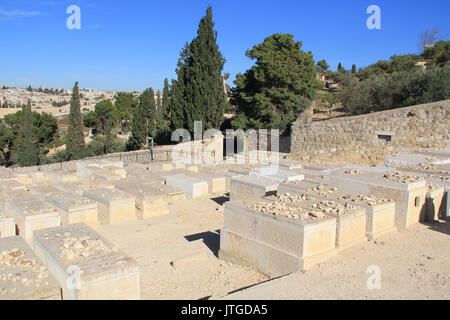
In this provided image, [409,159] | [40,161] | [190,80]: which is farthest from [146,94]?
[409,159]

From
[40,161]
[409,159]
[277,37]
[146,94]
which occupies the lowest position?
[40,161]

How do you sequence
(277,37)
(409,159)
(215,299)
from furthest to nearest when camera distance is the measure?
(277,37) < (409,159) < (215,299)

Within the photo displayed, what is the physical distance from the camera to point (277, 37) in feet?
61.3

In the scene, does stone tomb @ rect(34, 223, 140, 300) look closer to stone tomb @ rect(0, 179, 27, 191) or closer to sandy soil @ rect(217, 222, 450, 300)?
sandy soil @ rect(217, 222, 450, 300)

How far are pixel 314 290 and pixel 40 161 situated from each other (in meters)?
25.8

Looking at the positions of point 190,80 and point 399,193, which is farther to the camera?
point 190,80

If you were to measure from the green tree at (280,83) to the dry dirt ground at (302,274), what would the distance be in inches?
522

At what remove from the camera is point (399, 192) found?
4.97 m

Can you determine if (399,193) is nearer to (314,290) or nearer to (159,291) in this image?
(314,290)

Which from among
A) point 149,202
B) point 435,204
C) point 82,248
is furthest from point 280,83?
point 82,248

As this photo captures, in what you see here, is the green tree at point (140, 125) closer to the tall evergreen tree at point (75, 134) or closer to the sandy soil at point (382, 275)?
the tall evergreen tree at point (75, 134)

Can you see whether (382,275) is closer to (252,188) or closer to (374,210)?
(374,210)

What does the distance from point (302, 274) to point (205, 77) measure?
51.8 feet

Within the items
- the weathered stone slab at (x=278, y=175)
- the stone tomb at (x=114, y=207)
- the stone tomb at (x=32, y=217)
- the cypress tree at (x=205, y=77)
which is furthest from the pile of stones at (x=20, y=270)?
the cypress tree at (x=205, y=77)
